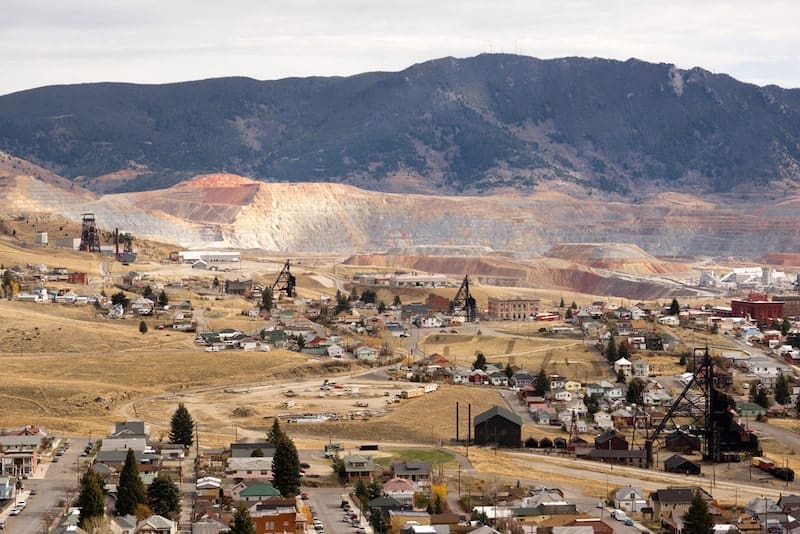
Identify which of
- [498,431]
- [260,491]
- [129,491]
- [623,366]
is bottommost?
[498,431]

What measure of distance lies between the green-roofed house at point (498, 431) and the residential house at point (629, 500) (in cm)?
1499

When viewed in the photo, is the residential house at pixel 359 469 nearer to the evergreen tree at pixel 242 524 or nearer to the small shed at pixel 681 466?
the small shed at pixel 681 466

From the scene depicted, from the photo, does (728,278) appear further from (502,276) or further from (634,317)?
(634,317)

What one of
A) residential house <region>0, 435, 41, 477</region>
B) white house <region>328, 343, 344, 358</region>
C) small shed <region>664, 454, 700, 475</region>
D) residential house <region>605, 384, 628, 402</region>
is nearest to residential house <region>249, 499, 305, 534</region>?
residential house <region>0, 435, 41, 477</region>

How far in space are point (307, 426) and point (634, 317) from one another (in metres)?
53.3

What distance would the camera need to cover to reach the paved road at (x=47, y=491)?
163 ft

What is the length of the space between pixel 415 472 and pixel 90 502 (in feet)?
45.8

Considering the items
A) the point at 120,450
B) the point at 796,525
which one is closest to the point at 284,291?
the point at 120,450

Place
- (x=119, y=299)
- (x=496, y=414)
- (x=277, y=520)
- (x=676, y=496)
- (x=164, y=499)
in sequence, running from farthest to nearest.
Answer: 1. (x=119, y=299)
2. (x=496, y=414)
3. (x=676, y=496)
4. (x=164, y=499)
5. (x=277, y=520)

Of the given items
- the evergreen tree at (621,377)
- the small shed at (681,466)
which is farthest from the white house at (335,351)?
the small shed at (681,466)

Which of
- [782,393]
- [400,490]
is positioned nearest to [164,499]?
[400,490]

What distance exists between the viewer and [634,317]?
122m

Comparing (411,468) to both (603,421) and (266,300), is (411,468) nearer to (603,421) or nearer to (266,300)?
(603,421)

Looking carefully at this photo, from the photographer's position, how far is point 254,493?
5416cm
